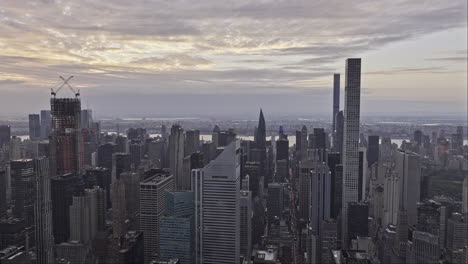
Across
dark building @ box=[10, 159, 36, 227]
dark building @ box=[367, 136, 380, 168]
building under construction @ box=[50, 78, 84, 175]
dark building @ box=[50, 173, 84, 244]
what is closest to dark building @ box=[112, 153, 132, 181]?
building under construction @ box=[50, 78, 84, 175]

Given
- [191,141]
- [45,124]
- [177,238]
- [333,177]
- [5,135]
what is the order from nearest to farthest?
[177,238]
[5,135]
[45,124]
[333,177]
[191,141]

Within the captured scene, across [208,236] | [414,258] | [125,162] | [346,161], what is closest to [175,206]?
[208,236]

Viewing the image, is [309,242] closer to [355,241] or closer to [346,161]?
[355,241]

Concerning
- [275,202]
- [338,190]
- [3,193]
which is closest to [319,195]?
[338,190]

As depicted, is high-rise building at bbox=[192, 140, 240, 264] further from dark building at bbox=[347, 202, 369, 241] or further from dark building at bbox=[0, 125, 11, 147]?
dark building at bbox=[0, 125, 11, 147]

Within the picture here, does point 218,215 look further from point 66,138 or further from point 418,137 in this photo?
point 66,138
